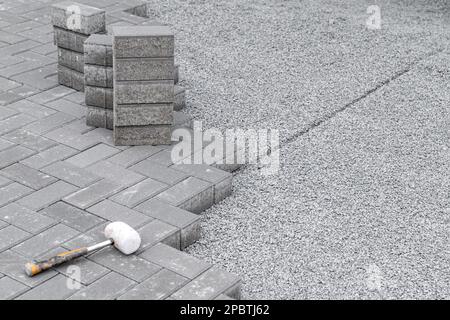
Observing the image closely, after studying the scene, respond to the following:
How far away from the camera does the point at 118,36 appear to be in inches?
250

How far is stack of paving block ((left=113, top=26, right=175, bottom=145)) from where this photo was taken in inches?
251

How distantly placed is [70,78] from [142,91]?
151 cm

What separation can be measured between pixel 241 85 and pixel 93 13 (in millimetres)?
1876

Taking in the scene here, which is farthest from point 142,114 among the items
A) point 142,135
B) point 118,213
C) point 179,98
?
point 118,213

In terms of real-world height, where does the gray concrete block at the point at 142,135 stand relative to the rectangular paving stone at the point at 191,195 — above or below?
above

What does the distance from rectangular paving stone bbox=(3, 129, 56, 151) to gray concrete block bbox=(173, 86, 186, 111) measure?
143cm

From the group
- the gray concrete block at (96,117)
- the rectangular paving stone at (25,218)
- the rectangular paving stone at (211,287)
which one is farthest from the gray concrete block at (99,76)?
the rectangular paving stone at (211,287)

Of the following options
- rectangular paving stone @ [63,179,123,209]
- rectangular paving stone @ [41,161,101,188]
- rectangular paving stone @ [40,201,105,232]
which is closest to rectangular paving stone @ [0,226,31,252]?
rectangular paving stone @ [40,201,105,232]

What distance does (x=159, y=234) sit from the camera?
5.55 metres

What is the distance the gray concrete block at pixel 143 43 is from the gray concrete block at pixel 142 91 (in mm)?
251

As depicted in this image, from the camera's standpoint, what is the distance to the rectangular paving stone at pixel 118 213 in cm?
569

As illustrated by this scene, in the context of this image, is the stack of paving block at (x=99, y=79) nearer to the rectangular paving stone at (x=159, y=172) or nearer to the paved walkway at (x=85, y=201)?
the paved walkway at (x=85, y=201)

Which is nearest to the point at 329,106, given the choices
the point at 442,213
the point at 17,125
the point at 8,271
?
the point at 442,213
